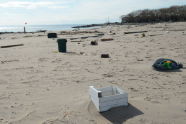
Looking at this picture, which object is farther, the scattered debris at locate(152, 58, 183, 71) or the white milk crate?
the scattered debris at locate(152, 58, 183, 71)

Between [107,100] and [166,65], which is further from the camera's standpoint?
[166,65]

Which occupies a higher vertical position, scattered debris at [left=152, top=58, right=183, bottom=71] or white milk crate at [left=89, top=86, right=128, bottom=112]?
scattered debris at [left=152, top=58, right=183, bottom=71]

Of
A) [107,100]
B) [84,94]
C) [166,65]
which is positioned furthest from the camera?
[166,65]

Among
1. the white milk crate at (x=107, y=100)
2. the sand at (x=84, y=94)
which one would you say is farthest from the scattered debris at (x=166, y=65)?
the white milk crate at (x=107, y=100)

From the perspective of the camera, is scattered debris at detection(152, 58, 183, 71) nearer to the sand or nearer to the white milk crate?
the sand

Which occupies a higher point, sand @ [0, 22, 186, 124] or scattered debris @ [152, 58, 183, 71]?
scattered debris @ [152, 58, 183, 71]

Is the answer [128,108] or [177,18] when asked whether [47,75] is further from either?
[177,18]

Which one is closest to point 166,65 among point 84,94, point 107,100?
point 84,94

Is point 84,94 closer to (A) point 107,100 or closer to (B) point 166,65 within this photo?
(A) point 107,100

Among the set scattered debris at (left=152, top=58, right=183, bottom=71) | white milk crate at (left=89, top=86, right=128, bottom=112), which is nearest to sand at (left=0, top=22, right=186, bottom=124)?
white milk crate at (left=89, top=86, right=128, bottom=112)

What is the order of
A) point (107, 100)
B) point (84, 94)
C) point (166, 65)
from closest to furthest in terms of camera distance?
point (107, 100)
point (84, 94)
point (166, 65)

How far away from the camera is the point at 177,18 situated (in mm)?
47531

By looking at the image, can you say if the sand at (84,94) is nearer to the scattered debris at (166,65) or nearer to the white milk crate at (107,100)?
the white milk crate at (107,100)

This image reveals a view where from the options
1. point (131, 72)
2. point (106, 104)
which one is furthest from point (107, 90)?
point (131, 72)
